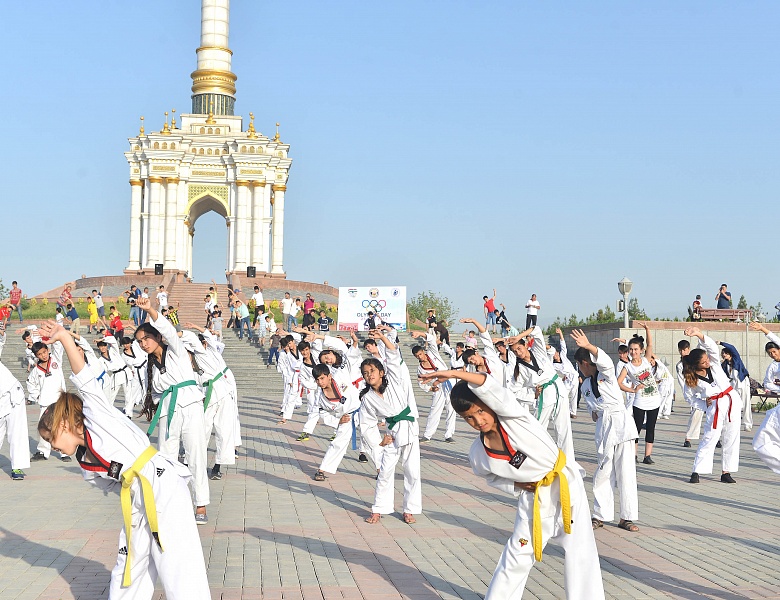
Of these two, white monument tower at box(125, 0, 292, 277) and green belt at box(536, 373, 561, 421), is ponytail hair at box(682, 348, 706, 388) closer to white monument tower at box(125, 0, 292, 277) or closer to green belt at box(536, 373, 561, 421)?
green belt at box(536, 373, 561, 421)

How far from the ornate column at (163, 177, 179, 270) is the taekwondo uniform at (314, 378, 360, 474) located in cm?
4378

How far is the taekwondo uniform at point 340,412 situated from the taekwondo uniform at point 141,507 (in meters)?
6.47

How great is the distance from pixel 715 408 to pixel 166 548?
29.1 feet

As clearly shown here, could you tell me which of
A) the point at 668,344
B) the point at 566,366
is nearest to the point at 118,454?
the point at 566,366

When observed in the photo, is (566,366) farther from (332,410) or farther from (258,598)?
(258,598)

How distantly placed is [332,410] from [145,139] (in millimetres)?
46033

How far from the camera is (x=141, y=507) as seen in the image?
5.08 meters

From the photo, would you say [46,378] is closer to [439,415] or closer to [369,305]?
[439,415]

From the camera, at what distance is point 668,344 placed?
2819 centimetres

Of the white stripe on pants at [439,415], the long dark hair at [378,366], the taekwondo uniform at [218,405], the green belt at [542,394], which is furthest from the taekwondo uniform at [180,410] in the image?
the white stripe on pants at [439,415]

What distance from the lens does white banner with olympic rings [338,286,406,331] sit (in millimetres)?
33781

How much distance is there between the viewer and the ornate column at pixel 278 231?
5700 cm

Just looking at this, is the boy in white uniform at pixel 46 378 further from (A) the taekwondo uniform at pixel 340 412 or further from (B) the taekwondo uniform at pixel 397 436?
(B) the taekwondo uniform at pixel 397 436

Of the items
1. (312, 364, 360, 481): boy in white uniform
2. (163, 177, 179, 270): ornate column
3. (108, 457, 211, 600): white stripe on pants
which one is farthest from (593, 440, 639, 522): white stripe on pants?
(163, 177, 179, 270): ornate column
